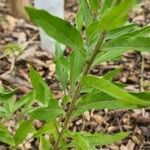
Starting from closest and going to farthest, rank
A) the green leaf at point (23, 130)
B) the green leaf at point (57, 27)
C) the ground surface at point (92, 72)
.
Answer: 1. the green leaf at point (57, 27)
2. the green leaf at point (23, 130)
3. the ground surface at point (92, 72)

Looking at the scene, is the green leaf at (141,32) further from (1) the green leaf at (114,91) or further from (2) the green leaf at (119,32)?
(1) the green leaf at (114,91)

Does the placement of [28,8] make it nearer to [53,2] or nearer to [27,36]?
[53,2]

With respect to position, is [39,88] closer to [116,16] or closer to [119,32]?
[119,32]

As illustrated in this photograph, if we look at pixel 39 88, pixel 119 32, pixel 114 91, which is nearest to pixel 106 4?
pixel 119 32

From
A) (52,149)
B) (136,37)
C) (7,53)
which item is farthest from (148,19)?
(136,37)

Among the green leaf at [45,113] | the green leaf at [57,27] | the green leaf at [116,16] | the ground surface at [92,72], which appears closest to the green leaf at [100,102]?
the green leaf at [45,113]

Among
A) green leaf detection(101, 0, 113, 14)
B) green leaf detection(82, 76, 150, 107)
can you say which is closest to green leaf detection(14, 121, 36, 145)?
green leaf detection(82, 76, 150, 107)
